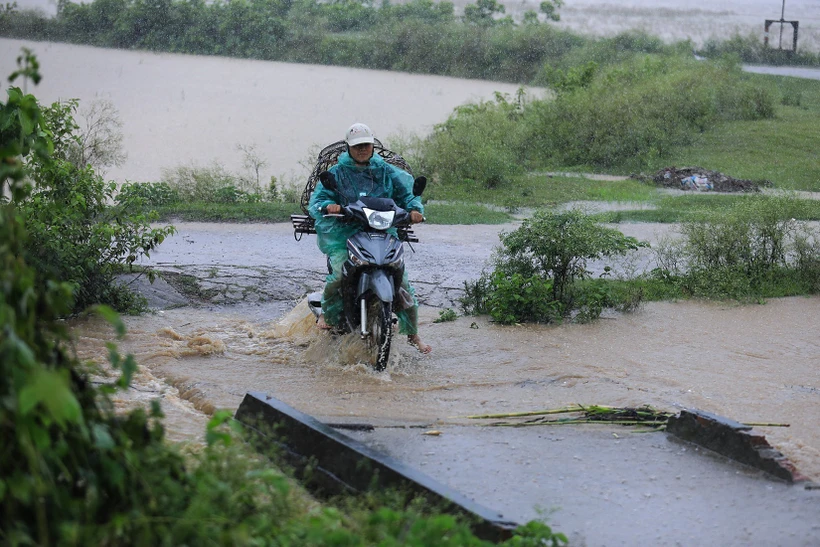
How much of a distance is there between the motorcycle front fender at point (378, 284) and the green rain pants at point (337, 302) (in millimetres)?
331

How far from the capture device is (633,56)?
3938 centimetres

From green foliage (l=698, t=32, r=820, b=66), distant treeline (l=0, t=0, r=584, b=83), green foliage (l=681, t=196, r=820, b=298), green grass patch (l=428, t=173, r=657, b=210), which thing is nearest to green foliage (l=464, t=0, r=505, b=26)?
distant treeline (l=0, t=0, r=584, b=83)

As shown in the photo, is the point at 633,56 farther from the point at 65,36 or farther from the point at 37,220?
the point at 37,220

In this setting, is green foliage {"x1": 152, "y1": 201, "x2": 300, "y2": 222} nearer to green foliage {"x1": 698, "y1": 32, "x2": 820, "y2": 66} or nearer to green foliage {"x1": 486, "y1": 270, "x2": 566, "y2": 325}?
green foliage {"x1": 486, "y1": 270, "x2": 566, "y2": 325}

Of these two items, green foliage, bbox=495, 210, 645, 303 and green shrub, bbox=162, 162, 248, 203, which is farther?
green shrub, bbox=162, 162, 248, 203

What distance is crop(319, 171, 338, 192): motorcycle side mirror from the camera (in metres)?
7.36

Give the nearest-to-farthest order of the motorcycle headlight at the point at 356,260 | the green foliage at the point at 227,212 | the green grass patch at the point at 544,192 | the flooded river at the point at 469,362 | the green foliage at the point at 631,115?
1. the flooded river at the point at 469,362
2. the motorcycle headlight at the point at 356,260
3. the green foliage at the point at 227,212
4. the green grass patch at the point at 544,192
5. the green foliage at the point at 631,115

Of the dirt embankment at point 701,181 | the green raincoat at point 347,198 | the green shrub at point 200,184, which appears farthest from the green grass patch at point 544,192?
the green raincoat at point 347,198

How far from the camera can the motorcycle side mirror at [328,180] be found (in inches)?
290

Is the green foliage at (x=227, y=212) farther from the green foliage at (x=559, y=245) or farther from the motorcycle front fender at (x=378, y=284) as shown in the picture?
the motorcycle front fender at (x=378, y=284)

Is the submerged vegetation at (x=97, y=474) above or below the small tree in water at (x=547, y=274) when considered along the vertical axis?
→ above

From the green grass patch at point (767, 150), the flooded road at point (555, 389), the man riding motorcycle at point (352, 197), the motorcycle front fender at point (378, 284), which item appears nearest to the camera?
the flooded road at point (555, 389)

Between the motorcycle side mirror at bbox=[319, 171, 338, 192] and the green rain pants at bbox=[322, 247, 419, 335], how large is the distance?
1.77ft

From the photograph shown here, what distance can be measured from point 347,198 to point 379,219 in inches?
18.2
